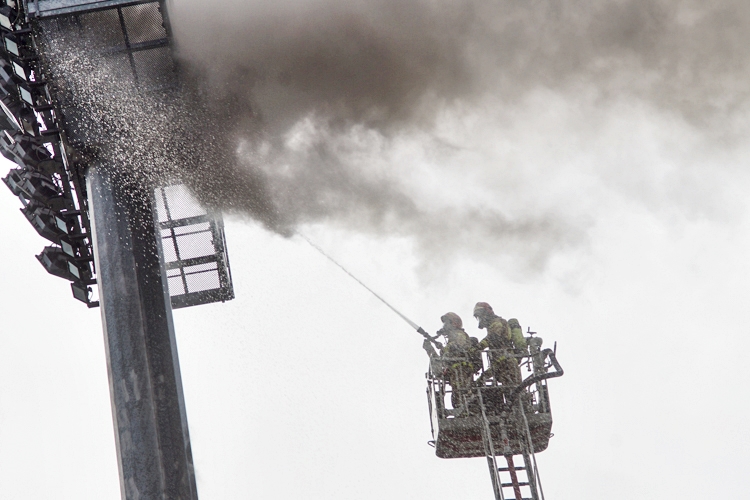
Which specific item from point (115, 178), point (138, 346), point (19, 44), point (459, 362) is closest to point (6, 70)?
point (19, 44)

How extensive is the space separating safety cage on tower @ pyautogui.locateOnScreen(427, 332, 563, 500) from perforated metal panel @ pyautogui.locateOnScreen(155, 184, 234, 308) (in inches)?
138

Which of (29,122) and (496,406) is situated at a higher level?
(29,122)

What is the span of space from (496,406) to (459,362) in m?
0.74

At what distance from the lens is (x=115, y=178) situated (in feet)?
39.9

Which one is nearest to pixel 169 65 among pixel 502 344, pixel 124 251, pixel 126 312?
pixel 124 251

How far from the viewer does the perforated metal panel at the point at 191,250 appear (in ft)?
42.8

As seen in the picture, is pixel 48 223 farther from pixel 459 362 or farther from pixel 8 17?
pixel 459 362

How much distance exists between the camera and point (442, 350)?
12570mm

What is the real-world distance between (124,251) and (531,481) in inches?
228

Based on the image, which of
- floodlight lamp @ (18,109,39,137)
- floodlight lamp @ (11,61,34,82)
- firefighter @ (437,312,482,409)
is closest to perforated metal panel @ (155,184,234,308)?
floodlight lamp @ (18,109,39,137)

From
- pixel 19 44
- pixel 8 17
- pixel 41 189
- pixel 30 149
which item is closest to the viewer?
pixel 8 17

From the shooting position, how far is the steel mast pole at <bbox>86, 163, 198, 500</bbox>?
10945mm

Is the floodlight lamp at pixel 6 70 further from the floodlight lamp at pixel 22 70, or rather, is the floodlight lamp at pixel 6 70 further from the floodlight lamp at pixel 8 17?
the floodlight lamp at pixel 8 17

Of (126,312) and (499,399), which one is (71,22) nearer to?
(126,312)
